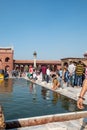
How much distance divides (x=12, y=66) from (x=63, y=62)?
15980 mm

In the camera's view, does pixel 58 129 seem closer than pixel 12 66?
Yes

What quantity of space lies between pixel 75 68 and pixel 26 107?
770cm

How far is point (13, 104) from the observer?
10109mm

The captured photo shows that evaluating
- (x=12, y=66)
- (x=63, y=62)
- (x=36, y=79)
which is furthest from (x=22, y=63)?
(x=36, y=79)

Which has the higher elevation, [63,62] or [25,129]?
[63,62]

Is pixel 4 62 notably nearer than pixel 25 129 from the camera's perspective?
No

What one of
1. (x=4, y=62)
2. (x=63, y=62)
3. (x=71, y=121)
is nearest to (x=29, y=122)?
(x=71, y=121)

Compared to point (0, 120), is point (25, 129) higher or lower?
lower

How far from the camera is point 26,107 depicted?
9.47 meters

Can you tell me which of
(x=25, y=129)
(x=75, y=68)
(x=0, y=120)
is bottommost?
(x=25, y=129)

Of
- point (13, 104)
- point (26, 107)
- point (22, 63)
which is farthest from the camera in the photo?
point (22, 63)

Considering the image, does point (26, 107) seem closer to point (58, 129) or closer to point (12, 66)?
point (58, 129)

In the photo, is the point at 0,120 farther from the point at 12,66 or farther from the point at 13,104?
the point at 12,66

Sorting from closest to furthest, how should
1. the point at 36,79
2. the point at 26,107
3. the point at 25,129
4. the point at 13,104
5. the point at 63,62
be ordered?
the point at 25,129
the point at 26,107
the point at 13,104
the point at 36,79
the point at 63,62
